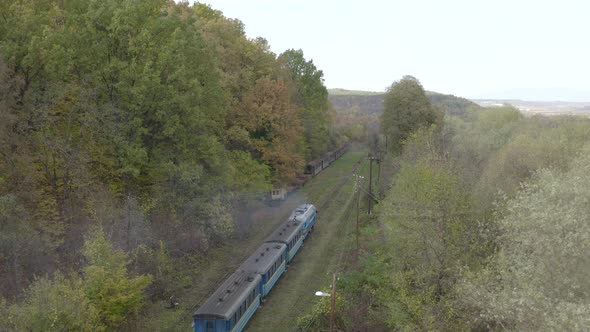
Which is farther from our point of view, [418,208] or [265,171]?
[265,171]

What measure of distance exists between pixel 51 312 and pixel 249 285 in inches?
385

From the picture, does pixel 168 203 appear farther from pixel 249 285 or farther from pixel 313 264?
pixel 313 264

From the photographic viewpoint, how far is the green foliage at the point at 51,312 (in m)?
14.8

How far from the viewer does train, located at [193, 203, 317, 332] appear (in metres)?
19.5

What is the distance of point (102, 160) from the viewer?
1003 inches

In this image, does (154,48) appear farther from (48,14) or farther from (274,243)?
(274,243)

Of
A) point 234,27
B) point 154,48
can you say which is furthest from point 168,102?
point 234,27

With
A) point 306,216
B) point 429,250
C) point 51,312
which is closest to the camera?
point 51,312

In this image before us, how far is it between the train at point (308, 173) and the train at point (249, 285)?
40.6ft

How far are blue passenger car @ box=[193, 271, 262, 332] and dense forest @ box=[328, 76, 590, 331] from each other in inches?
122

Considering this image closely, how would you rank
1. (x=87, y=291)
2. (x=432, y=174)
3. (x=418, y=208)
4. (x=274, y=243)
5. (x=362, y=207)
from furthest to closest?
(x=362, y=207), (x=274, y=243), (x=432, y=174), (x=418, y=208), (x=87, y=291)

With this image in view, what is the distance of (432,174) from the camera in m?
24.3

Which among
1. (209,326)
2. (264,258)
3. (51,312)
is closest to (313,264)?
(264,258)

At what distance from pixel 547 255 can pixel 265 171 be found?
2750cm
